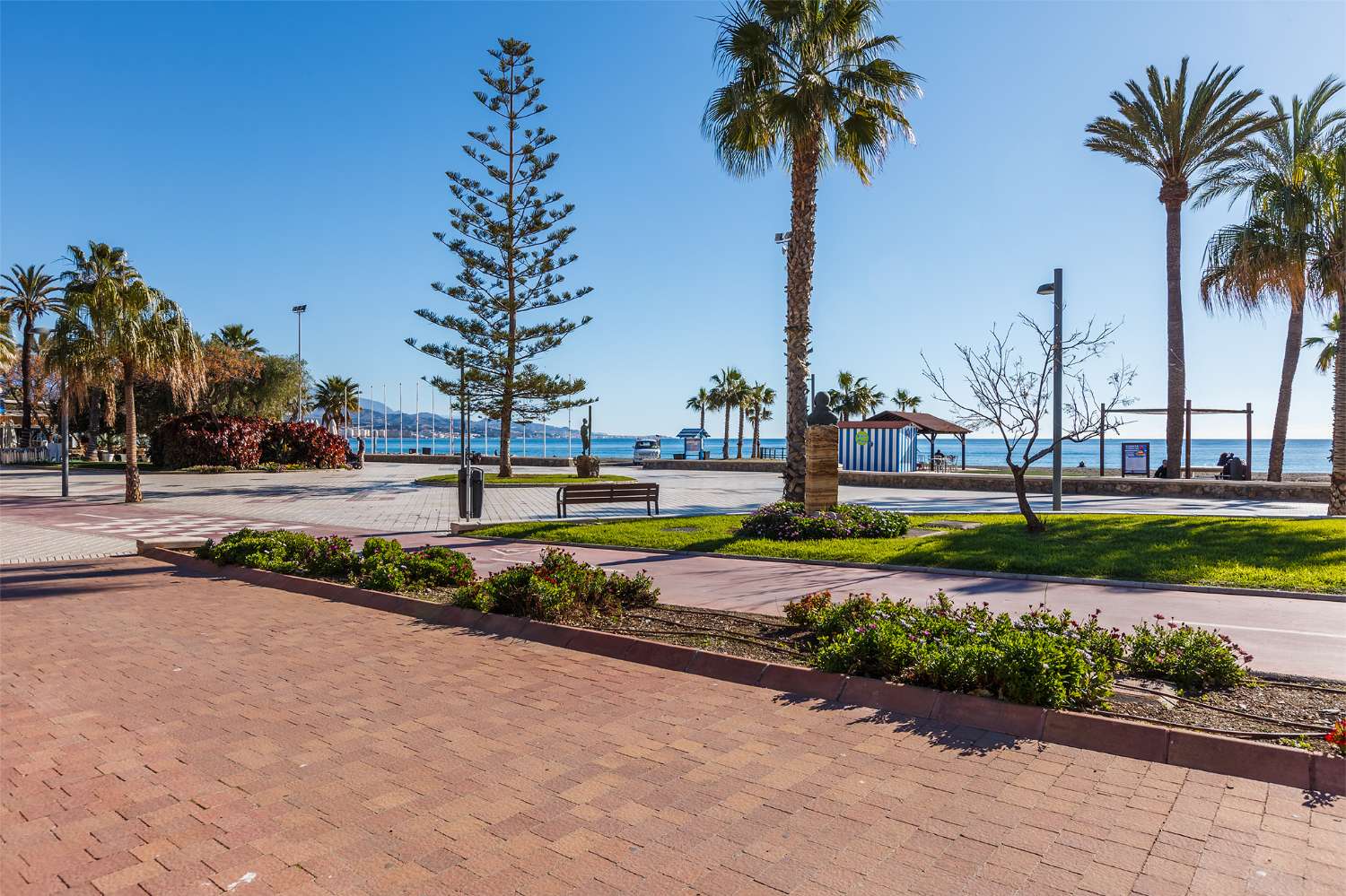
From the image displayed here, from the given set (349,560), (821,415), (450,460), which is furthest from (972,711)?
(450,460)

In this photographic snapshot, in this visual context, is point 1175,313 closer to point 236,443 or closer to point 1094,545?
point 1094,545

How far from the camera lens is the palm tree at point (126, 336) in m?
17.3

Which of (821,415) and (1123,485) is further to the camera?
(1123,485)

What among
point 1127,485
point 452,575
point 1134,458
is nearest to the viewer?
point 452,575

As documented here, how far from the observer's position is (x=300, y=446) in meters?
36.8

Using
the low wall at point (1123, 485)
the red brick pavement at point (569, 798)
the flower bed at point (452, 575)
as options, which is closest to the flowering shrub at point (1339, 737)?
the red brick pavement at point (569, 798)

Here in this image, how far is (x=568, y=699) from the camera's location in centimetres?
464

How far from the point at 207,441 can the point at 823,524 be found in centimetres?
3108

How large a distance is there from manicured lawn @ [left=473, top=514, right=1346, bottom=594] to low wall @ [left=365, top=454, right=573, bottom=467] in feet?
99.8

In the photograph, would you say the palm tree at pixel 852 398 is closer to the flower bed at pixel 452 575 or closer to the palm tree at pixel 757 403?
the palm tree at pixel 757 403

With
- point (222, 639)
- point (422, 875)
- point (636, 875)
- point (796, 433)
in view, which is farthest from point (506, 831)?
point (796, 433)

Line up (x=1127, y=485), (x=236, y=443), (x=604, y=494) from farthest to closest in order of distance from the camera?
(x=236, y=443), (x=1127, y=485), (x=604, y=494)

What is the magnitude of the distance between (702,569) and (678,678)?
4516 millimetres

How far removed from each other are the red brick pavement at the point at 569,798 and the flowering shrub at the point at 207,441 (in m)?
32.3
